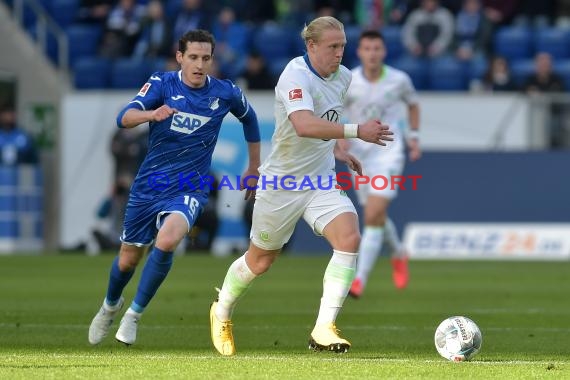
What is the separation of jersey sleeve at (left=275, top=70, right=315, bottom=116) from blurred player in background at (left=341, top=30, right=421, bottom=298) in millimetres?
5060

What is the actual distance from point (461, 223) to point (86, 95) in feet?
23.3

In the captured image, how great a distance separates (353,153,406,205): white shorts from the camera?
14078 millimetres

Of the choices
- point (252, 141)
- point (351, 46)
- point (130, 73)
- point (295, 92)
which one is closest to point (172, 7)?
point (130, 73)

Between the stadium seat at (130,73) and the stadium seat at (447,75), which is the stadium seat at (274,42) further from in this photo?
the stadium seat at (447,75)

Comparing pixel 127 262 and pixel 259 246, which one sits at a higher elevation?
pixel 259 246

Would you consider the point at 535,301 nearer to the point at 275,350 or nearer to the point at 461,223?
the point at 275,350

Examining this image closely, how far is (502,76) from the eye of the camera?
2261 centimetres

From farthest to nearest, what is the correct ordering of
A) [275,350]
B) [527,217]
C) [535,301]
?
[527,217]
[535,301]
[275,350]

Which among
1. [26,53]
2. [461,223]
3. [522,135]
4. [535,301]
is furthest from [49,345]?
[26,53]

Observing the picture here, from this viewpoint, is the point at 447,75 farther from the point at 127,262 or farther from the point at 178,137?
the point at 127,262

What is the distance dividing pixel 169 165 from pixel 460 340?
2.58 metres

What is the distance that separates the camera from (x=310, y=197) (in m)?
9.25

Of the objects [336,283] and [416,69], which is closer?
[336,283]

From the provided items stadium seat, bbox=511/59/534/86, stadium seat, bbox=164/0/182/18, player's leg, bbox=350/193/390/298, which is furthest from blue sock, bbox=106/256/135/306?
stadium seat, bbox=164/0/182/18
